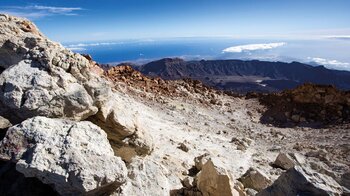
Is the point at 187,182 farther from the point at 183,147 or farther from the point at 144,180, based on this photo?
the point at 183,147

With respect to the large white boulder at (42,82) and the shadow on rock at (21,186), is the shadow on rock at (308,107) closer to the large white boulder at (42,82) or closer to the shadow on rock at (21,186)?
the large white boulder at (42,82)

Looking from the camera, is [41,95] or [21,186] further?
[41,95]

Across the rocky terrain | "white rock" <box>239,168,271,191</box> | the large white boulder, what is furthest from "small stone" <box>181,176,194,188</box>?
the large white boulder

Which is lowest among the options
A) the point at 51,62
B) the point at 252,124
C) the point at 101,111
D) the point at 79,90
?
the point at 252,124

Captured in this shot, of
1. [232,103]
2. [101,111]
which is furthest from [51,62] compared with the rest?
[232,103]

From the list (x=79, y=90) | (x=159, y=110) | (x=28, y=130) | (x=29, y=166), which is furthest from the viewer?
(x=159, y=110)

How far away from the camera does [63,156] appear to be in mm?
6805

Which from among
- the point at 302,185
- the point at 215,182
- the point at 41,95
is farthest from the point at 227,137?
the point at 41,95

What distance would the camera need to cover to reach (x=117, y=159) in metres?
7.43

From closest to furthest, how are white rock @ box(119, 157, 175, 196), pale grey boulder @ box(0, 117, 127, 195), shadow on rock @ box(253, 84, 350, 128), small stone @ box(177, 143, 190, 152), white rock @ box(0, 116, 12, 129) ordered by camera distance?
1. pale grey boulder @ box(0, 117, 127, 195)
2. white rock @ box(119, 157, 175, 196)
3. white rock @ box(0, 116, 12, 129)
4. small stone @ box(177, 143, 190, 152)
5. shadow on rock @ box(253, 84, 350, 128)

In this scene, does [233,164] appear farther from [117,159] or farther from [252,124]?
[252,124]

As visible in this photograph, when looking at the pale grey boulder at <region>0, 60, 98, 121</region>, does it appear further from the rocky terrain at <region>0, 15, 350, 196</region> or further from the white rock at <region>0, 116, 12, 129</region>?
the white rock at <region>0, 116, 12, 129</region>

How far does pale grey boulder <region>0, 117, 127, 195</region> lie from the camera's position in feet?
21.7

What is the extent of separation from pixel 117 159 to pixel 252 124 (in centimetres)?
2165
